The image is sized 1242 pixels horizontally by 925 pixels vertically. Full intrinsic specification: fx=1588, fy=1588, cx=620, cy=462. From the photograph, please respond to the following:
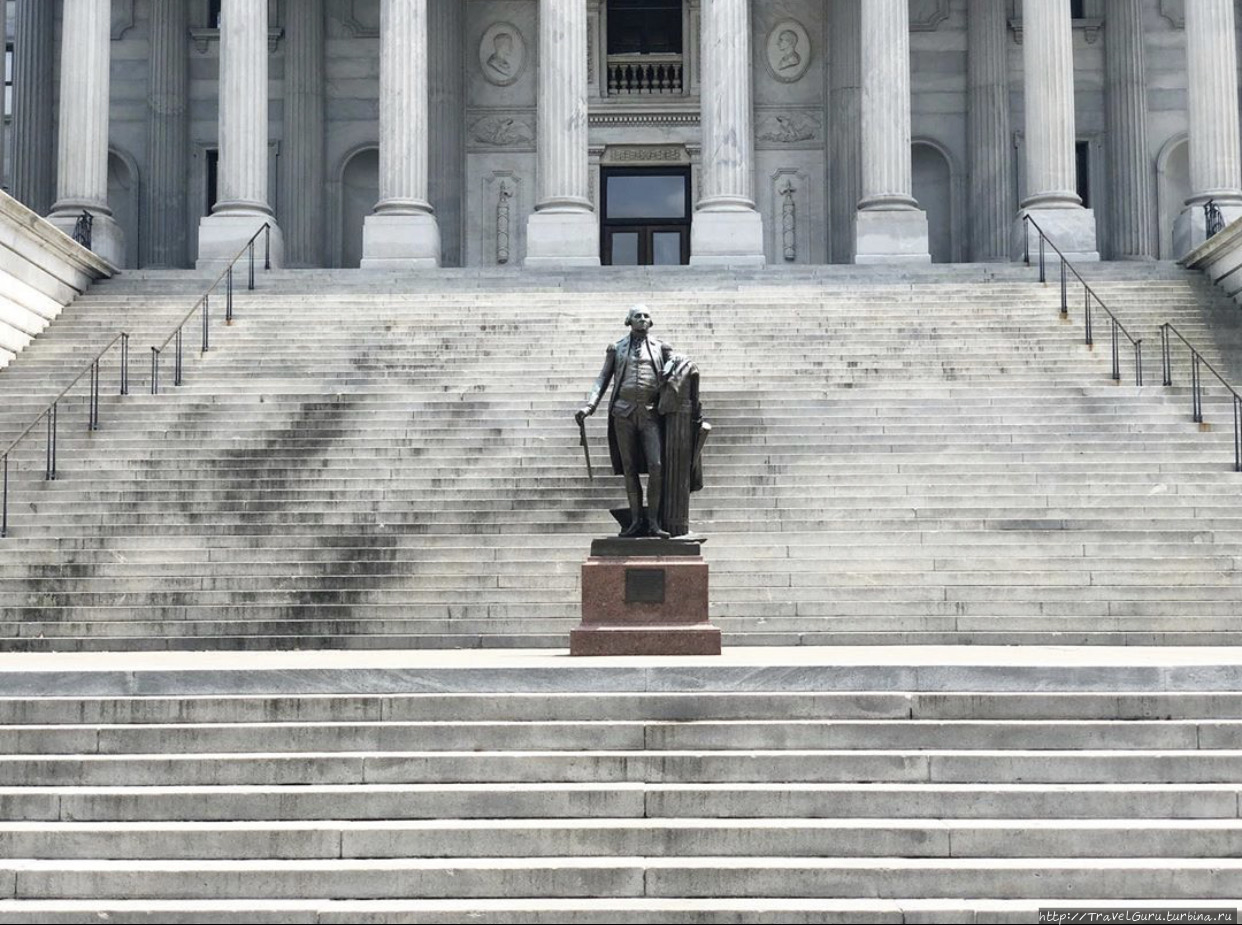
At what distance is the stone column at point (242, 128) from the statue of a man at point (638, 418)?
55.9 ft

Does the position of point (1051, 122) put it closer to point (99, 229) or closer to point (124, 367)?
point (124, 367)

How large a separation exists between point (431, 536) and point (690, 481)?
182 inches

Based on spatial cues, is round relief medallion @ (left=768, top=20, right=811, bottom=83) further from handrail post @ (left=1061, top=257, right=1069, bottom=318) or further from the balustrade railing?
handrail post @ (left=1061, top=257, right=1069, bottom=318)

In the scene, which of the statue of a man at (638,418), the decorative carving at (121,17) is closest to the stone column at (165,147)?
the decorative carving at (121,17)

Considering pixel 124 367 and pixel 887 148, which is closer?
pixel 124 367

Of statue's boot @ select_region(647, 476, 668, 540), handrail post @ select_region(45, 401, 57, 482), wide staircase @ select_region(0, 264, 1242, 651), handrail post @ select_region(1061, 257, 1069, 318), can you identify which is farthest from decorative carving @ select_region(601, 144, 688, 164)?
statue's boot @ select_region(647, 476, 668, 540)

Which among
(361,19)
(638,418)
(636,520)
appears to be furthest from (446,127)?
(636,520)

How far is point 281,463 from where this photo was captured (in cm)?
1941

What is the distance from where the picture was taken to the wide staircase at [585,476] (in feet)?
53.1

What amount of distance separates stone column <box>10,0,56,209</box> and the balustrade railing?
1243 centimetres

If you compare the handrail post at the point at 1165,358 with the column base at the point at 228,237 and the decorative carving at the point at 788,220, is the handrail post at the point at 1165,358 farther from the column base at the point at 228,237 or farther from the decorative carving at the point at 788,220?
the column base at the point at 228,237

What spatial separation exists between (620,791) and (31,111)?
1152 inches

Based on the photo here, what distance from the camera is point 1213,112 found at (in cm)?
2923

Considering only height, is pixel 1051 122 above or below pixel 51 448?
above
